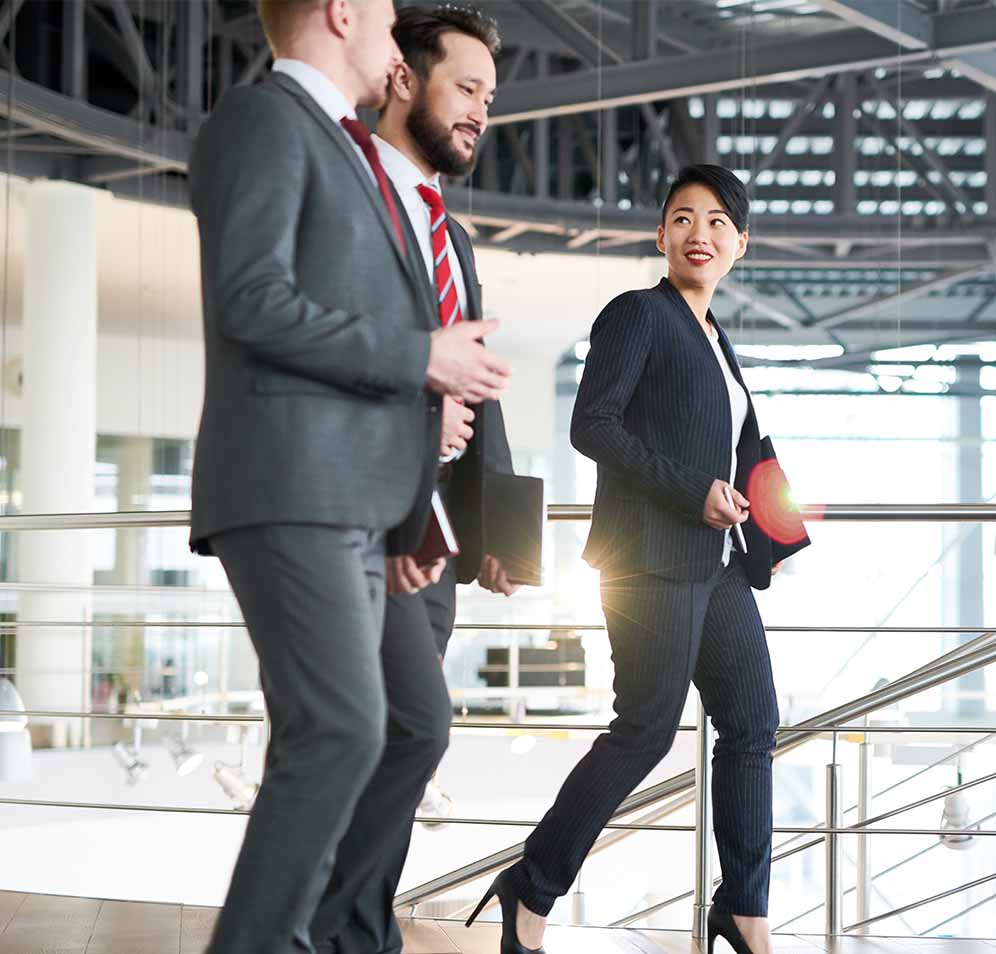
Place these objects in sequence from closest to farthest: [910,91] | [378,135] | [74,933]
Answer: [378,135] → [74,933] → [910,91]

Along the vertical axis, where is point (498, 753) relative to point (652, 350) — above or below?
below

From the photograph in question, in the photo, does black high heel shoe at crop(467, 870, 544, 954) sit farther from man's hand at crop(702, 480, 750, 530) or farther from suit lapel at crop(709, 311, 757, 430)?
suit lapel at crop(709, 311, 757, 430)

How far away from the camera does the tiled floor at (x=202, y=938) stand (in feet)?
A: 7.20

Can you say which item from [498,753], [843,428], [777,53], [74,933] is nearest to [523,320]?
[843,428]

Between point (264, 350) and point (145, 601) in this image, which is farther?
point (145, 601)

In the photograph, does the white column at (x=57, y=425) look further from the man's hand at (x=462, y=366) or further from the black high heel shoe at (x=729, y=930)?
the man's hand at (x=462, y=366)

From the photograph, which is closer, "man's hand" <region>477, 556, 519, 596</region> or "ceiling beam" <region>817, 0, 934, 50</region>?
"man's hand" <region>477, 556, 519, 596</region>

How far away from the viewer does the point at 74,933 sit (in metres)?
2.28

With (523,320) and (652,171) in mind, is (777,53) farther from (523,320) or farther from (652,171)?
(523,320)

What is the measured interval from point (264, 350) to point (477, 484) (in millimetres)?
404

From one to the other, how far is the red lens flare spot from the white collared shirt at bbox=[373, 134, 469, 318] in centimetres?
56

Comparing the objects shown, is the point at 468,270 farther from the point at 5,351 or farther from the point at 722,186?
the point at 5,351

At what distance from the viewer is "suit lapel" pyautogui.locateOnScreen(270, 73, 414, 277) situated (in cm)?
142

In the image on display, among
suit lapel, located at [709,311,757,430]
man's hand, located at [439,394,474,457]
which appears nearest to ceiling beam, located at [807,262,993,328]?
suit lapel, located at [709,311,757,430]
